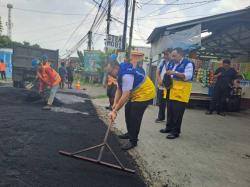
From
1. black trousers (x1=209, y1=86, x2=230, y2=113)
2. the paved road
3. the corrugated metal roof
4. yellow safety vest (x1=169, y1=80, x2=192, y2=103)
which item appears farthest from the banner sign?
yellow safety vest (x1=169, y1=80, x2=192, y2=103)

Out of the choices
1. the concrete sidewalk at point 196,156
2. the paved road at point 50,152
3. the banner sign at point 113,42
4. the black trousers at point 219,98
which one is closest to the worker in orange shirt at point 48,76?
the paved road at point 50,152

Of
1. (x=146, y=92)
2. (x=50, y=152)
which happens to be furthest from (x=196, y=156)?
(x=50, y=152)

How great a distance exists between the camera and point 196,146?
6691mm

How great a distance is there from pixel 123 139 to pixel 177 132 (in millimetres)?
1051

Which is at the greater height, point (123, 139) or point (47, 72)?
point (47, 72)

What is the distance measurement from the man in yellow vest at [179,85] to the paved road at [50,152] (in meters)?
1.24

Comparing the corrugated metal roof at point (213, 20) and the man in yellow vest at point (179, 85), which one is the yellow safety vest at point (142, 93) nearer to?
the man in yellow vest at point (179, 85)

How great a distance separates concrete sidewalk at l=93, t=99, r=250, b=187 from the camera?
4.81 m

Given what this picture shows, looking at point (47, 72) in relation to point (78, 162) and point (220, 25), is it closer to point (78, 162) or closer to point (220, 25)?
point (78, 162)

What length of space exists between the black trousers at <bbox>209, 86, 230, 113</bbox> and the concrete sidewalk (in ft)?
8.25

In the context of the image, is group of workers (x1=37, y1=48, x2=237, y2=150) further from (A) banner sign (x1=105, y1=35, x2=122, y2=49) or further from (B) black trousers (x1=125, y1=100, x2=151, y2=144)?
(A) banner sign (x1=105, y1=35, x2=122, y2=49)

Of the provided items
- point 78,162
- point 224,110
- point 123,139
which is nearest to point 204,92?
point 224,110

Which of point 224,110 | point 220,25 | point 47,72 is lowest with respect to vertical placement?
point 224,110

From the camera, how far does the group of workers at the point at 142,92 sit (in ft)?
18.5
